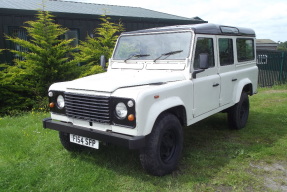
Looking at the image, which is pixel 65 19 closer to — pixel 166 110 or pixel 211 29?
pixel 211 29

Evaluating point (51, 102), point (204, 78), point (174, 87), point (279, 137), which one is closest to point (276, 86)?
point (279, 137)

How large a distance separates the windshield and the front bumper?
155cm

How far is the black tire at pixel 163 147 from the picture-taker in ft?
10.1

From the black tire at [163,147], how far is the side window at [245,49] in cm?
253

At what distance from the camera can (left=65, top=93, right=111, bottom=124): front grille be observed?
3.06 m

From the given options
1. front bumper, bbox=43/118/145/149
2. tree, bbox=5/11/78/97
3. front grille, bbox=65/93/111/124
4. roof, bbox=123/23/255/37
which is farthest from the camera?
tree, bbox=5/11/78/97

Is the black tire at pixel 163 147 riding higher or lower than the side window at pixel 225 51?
lower

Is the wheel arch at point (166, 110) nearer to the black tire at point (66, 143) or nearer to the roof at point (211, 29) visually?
the roof at point (211, 29)

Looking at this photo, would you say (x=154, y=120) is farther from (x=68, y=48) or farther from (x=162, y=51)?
(x=68, y=48)

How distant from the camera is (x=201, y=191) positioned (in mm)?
3061

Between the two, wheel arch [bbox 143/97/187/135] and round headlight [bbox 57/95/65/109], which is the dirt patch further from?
round headlight [bbox 57/95/65/109]

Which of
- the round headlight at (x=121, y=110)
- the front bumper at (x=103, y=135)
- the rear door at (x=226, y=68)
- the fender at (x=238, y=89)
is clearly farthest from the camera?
the fender at (x=238, y=89)

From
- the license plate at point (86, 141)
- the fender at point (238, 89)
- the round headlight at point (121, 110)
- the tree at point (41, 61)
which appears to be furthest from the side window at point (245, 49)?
the tree at point (41, 61)

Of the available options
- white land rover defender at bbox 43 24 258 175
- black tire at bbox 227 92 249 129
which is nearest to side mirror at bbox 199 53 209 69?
white land rover defender at bbox 43 24 258 175
